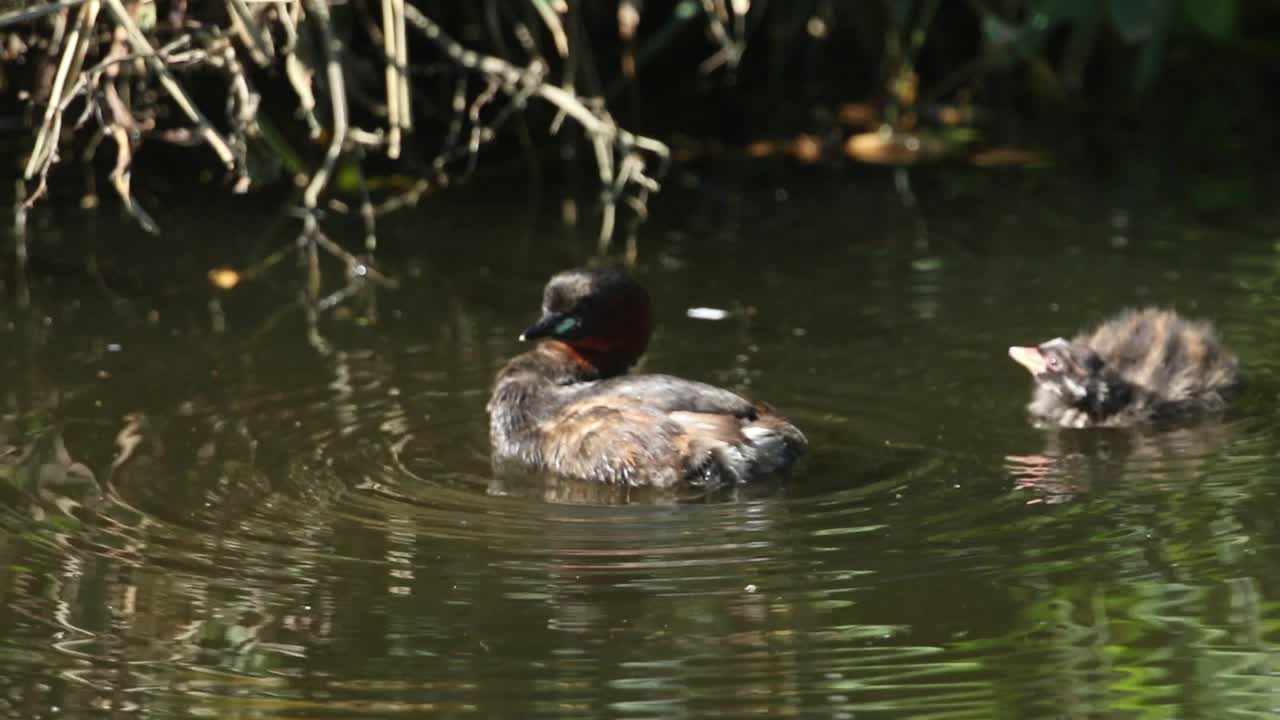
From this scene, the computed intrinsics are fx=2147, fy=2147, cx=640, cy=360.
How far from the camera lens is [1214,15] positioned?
11234mm

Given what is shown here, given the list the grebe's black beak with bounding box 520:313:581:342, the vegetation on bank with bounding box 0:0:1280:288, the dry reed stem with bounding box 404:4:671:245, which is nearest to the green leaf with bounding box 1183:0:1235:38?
the vegetation on bank with bounding box 0:0:1280:288

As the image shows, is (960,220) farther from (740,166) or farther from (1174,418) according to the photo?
(1174,418)

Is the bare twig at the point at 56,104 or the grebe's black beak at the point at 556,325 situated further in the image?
the bare twig at the point at 56,104

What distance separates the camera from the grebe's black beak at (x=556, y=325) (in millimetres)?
7500

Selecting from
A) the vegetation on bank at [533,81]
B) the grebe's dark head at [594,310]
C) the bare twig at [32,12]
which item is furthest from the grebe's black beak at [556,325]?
the bare twig at [32,12]

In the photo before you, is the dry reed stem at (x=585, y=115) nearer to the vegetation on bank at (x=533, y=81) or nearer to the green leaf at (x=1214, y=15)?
the vegetation on bank at (x=533, y=81)

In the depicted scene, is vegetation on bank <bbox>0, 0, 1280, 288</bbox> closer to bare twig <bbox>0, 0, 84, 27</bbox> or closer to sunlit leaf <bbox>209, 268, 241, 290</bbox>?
bare twig <bbox>0, 0, 84, 27</bbox>

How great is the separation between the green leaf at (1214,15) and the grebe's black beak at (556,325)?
5.16 meters

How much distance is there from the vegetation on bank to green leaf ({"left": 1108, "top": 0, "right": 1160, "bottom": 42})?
0.04ft

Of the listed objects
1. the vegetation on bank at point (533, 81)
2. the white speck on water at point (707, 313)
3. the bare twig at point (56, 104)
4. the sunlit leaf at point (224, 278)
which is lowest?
the white speck on water at point (707, 313)

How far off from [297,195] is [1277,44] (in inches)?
267

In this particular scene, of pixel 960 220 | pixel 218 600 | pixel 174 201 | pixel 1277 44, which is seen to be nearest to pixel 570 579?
pixel 218 600

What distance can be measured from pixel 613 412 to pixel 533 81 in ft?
9.39

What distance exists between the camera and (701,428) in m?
6.70
